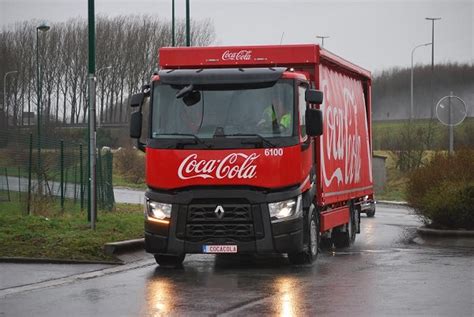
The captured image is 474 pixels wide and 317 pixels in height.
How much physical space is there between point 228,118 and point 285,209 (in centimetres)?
162

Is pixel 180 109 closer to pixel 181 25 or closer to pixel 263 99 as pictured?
pixel 263 99

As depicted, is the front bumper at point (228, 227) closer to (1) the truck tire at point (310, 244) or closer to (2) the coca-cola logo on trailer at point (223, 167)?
(2) the coca-cola logo on trailer at point (223, 167)

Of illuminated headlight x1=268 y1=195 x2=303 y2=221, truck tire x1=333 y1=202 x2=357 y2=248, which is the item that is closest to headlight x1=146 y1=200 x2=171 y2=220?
illuminated headlight x1=268 y1=195 x2=303 y2=221

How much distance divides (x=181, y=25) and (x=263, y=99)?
7792 cm

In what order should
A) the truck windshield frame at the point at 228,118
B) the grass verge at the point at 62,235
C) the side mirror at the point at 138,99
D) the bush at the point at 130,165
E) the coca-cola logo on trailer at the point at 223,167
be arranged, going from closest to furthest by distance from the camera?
the coca-cola logo on trailer at the point at 223,167
the truck windshield frame at the point at 228,118
the side mirror at the point at 138,99
the grass verge at the point at 62,235
the bush at the point at 130,165

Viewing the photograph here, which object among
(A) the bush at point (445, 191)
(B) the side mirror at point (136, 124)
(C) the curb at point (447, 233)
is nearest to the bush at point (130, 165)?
(A) the bush at point (445, 191)

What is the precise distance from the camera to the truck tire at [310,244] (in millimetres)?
16547

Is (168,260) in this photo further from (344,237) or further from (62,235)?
(344,237)

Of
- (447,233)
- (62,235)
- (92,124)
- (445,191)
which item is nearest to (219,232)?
(62,235)

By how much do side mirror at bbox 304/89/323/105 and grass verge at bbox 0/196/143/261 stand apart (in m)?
4.15

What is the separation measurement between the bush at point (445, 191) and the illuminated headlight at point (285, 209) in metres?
7.52

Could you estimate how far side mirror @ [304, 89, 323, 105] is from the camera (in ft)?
53.6

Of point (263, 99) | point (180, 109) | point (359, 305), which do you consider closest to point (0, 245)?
point (180, 109)

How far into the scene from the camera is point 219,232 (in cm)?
1565
